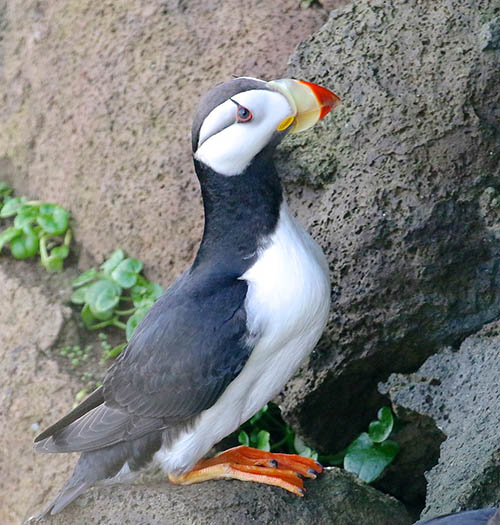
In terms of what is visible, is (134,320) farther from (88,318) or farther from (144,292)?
(88,318)

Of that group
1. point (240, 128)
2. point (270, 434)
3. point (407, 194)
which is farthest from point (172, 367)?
point (270, 434)

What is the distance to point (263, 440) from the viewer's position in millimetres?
4391

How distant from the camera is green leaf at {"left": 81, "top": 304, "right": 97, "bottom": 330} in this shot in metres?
4.91

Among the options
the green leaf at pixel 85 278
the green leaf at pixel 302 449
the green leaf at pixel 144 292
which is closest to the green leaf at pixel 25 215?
the green leaf at pixel 85 278

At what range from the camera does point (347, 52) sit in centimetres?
421

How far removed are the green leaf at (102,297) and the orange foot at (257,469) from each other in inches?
51.7

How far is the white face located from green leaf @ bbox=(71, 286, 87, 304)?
5.79ft

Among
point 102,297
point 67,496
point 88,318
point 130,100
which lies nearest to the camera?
point 67,496

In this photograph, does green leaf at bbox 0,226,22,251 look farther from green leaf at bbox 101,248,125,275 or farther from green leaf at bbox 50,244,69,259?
green leaf at bbox 101,248,125,275

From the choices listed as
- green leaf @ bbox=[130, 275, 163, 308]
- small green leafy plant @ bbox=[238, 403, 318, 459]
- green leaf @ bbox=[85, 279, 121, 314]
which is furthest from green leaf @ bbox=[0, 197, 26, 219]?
small green leafy plant @ bbox=[238, 403, 318, 459]

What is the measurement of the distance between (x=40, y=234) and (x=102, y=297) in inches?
27.9

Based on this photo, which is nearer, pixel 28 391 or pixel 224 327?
pixel 224 327

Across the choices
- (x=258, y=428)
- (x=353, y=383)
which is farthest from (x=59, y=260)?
(x=353, y=383)

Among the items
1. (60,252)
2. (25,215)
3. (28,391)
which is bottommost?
(28,391)
